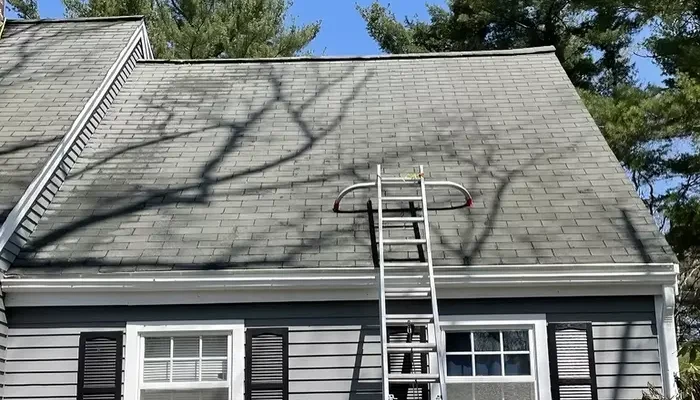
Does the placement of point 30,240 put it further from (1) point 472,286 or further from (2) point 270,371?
(1) point 472,286

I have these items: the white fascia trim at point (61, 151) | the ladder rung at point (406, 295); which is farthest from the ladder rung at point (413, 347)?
the white fascia trim at point (61, 151)

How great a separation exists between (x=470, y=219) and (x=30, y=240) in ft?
12.3

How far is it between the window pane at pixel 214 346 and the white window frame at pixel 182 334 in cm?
6

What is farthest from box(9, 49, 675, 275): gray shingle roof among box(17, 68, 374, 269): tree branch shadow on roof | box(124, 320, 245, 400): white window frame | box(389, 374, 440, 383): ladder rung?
box(389, 374, 440, 383): ladder rung

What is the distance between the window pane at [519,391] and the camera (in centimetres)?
600

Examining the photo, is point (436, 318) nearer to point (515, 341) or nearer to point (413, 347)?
point (413, 347)

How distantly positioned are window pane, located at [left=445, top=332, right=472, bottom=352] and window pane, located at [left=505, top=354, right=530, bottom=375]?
1.05 feet

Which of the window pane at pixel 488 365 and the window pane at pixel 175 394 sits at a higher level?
the window pane at pixel 488 365

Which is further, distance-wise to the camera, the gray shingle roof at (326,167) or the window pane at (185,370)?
the gray shingle roof at (326,167)

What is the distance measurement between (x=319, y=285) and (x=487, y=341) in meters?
1.41

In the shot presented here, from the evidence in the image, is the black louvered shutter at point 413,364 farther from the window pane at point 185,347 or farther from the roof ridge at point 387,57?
the roof ridge at point 387,57

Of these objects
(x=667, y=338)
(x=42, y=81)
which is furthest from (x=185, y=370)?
(x=42, y=81)

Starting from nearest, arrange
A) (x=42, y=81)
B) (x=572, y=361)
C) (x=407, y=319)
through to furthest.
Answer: (x=407, y=319) < (x=572, y=361) < (x=42, y=81)

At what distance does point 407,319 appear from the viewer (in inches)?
225
